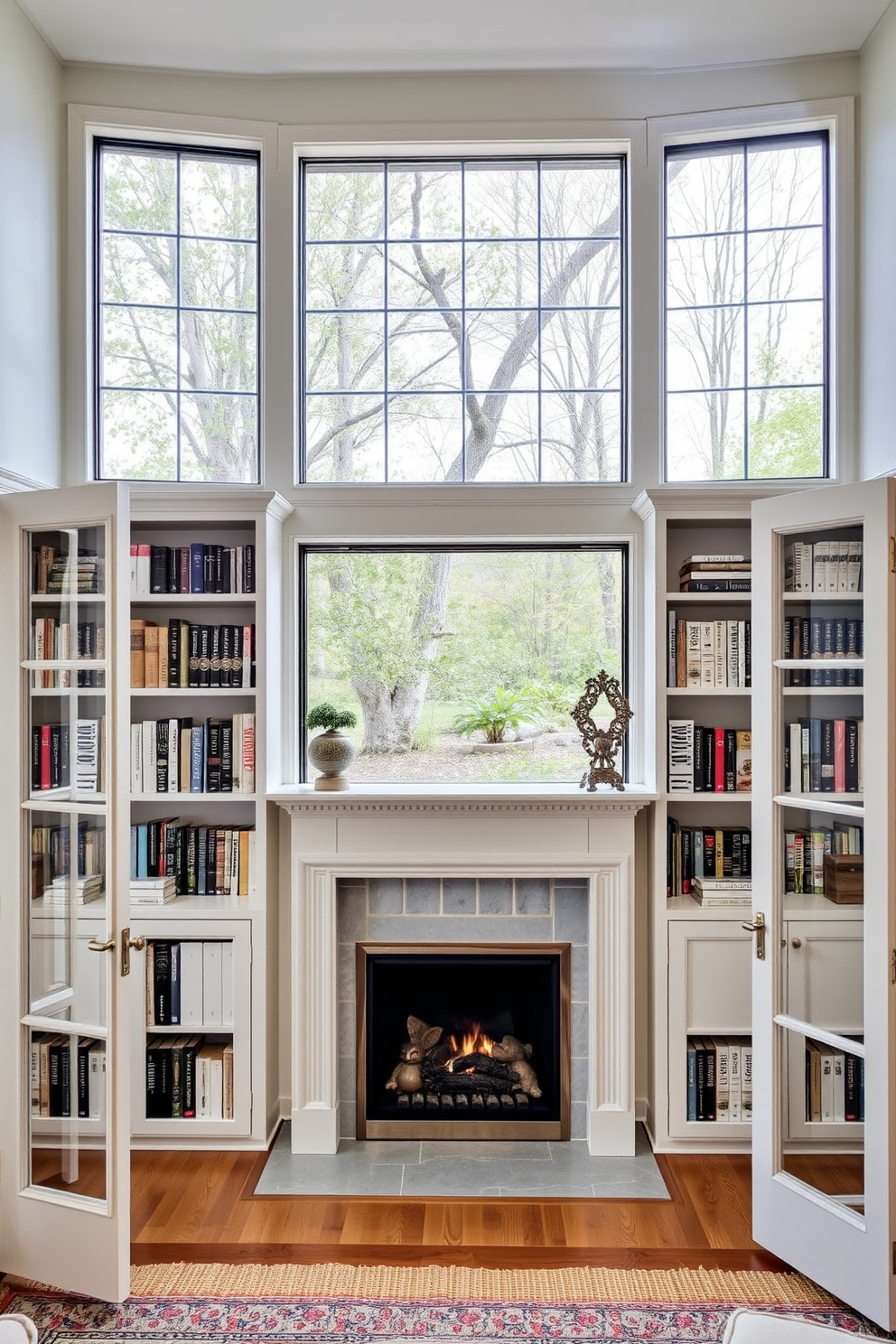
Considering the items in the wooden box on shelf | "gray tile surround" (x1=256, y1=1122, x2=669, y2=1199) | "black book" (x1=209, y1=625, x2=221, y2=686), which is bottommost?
"gray tile surround" (x1=256, y1=1122, x2=669, y2=1199)

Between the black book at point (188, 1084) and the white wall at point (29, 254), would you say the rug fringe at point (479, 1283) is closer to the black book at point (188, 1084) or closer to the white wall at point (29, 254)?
the black book at point (188, 1084)

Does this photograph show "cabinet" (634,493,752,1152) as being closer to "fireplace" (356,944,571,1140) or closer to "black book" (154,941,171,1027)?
"fireplace" (356,944,571,1140)

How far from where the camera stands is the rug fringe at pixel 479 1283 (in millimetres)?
2236

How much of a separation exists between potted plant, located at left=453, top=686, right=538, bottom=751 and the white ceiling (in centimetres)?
229

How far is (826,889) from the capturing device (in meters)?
2.28

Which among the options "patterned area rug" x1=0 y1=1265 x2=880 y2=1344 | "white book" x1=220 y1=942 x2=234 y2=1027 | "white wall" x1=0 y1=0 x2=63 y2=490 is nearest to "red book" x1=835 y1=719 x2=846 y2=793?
"patterned area rug" x1=0 y1=1265 x2=880 y2=1344

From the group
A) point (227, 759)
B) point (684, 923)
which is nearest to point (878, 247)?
point (684, 923)

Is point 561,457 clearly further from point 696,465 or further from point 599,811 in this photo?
point 599,811

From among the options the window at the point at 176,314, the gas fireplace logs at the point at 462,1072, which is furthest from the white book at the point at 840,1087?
the window at the point at 176,314

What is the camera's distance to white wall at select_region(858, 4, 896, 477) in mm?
2775

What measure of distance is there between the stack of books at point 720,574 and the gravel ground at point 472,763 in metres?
0.75

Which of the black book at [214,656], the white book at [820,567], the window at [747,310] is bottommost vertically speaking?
the black book at [214,656]

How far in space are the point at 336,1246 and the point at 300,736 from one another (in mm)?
1687

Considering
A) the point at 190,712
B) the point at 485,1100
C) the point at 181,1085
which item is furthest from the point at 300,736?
the point at 485,1100
